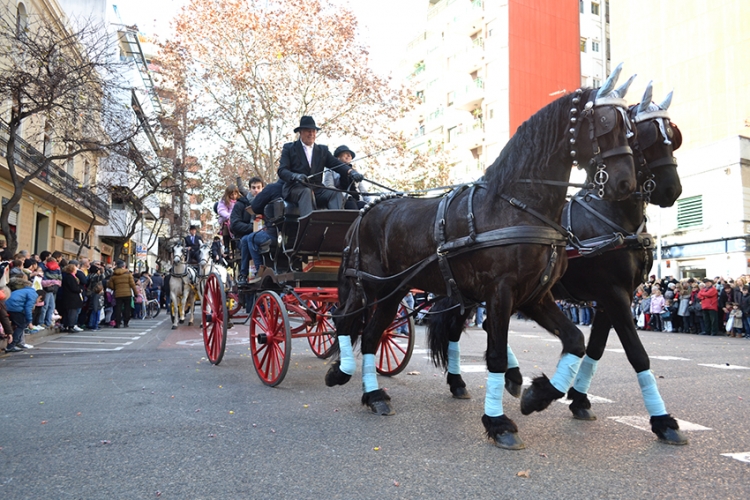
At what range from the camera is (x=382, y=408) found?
512 cm

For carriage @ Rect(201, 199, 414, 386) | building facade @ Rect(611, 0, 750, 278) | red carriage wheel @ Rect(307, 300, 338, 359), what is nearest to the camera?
carriage @ Rect(201, 199, 414, 386)

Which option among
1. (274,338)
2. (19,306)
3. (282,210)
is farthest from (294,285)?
(19,306)

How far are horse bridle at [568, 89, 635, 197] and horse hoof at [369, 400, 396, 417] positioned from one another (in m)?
2.36

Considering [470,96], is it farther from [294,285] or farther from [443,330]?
[443,330]

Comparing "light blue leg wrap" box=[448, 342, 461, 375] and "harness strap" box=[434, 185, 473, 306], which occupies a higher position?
"harness strap" box=[434, 185, 473, 306]

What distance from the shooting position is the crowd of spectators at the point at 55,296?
10.5 metres

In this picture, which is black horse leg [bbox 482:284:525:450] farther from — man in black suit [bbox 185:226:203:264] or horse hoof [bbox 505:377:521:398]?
man in black suit [bbox 185:226:203:264]

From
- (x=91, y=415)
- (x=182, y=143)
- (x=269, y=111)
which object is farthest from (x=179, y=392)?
(x=182, y=143)

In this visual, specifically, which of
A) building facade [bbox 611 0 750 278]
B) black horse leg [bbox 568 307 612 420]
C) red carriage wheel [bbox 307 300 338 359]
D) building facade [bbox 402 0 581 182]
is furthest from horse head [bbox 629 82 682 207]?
building facade [bbox 402 0 581 182]

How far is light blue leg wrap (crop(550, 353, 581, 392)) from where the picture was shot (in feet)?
14.4

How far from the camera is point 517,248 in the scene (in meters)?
4.21

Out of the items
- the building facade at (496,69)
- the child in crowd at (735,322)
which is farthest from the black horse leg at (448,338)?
the building facade at (496,69)

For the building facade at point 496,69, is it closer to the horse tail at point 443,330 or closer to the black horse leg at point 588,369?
the horse tail at point 443,330

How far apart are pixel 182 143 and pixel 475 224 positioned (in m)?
22.3
